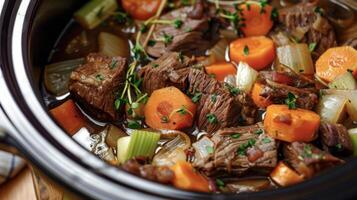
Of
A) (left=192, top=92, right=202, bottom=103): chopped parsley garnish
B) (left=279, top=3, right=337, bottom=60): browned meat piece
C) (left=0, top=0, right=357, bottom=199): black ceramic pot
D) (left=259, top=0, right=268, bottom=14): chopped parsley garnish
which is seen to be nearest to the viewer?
(left=0, top=0, right=357, bottom=199): black ceramic pot

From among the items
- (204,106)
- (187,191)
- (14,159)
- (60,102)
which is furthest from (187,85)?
(14,159)

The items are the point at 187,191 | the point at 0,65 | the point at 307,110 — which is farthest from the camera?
the point at 307,110

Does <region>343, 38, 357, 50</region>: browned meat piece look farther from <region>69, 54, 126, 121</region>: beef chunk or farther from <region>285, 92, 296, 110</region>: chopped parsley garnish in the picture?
<region>69, 54, 126, 121</region>: beef chunk

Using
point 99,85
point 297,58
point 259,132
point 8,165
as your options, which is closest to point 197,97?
point 259,132

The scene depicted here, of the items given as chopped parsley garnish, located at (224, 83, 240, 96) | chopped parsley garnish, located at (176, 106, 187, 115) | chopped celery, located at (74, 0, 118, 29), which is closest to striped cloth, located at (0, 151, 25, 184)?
chopped celery, located at (74, 0, 118, 29)

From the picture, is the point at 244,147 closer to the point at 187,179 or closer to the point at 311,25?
the point at 187,179

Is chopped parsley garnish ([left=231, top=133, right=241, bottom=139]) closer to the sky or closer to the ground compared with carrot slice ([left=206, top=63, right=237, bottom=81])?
closer to the ground

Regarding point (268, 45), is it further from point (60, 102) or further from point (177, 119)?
point (60, 102)
